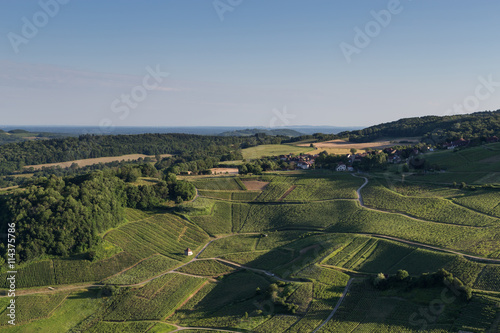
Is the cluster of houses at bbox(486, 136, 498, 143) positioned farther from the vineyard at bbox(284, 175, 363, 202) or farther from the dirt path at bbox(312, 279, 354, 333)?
the dirt path at bbox(312, 279, 354, 333)

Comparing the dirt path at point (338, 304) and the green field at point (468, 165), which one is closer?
the dirt path at point (338, 304)

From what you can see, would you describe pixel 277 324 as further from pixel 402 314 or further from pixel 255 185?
pixel 255 185

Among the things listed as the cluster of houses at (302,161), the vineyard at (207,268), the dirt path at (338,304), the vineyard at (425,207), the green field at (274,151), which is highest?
the green field at (274,151)

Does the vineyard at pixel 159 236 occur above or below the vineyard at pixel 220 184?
below

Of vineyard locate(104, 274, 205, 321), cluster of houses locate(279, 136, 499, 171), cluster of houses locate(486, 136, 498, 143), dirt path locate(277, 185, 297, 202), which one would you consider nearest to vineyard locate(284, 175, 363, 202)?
dirt path locate(277, 185, 297, 202)

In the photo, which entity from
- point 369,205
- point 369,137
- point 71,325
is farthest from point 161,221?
point 369,137

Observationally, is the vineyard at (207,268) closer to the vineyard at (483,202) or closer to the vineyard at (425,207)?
the vineyard at (425,207)

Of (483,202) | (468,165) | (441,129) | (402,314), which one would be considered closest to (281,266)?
(402,314)

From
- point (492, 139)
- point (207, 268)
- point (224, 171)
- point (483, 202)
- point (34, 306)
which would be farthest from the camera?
point (224, 171)

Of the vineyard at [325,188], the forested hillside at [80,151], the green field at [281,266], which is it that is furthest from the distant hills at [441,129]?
the green field at [281,266]
